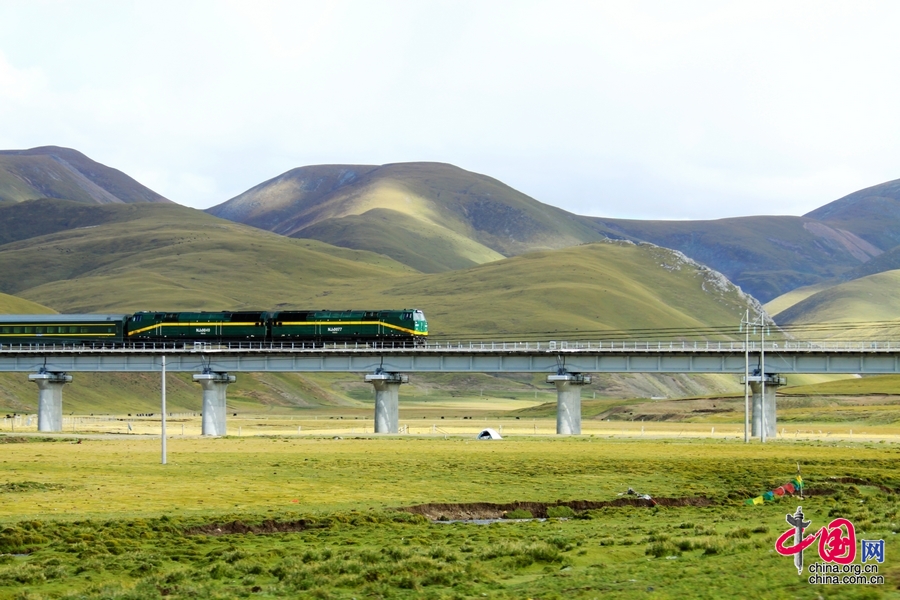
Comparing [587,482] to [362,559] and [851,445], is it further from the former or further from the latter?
[851,445]

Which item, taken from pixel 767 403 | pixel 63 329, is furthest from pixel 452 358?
pixel 63 329

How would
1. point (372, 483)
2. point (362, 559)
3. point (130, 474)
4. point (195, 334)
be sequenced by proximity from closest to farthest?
point (362, 559), point (372, 483), point (130, 474), point (195, 334)

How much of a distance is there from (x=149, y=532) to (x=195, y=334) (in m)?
94.2

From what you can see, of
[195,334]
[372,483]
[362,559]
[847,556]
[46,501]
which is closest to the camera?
[847,556]

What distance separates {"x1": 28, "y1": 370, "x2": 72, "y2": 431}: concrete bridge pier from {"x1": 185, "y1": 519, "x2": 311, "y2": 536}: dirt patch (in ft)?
306

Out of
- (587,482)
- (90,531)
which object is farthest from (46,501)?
(587,482)

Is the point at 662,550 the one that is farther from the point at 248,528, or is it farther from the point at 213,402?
the point at 213,402

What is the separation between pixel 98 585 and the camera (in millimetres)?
30906

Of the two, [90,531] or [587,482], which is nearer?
[90,531]

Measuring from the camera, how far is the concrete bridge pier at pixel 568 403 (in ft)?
382

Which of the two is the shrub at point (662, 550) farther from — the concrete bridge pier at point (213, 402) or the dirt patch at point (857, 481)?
the concrete bridge pier at point (213, 402)

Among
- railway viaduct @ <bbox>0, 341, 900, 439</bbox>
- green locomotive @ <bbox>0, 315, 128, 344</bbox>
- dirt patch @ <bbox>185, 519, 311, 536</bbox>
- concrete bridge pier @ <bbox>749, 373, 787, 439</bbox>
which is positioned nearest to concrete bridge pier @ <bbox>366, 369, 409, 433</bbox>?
railway viaduct @ <bbox>0, 341, 900, 439</bbox>

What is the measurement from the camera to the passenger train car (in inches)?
5020

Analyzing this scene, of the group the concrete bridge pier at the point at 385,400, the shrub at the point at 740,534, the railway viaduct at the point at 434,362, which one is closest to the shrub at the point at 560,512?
the shrub at the point at 740,534
